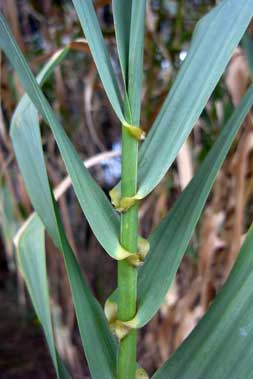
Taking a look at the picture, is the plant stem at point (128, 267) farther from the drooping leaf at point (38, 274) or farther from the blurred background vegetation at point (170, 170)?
the blurred background vegetation at point (170, 170)

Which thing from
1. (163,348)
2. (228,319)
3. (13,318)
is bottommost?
(13,318)

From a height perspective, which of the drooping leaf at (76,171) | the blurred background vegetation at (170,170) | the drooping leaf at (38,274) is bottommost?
the blurred background vegetation at (170,170)

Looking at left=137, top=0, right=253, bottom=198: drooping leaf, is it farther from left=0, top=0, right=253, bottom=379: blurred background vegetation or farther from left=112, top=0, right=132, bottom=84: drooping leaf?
left=0, top=0, right=253, bottom=379: blurred background vegetation

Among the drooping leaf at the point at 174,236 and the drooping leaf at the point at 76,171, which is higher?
the drooping leaf at the point at 76,171

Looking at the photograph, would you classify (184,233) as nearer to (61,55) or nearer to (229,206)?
(61,55)

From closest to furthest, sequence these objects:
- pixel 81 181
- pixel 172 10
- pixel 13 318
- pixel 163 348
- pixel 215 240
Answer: pixel 81 181 < pixel 215 240 < pixel 163 348 < pixel 172 10 < pixel 13 318

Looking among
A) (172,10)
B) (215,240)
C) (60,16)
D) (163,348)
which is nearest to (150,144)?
(215,240)

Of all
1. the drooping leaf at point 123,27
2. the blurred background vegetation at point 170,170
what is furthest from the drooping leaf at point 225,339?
the blurred background vegetation at point 170,170
